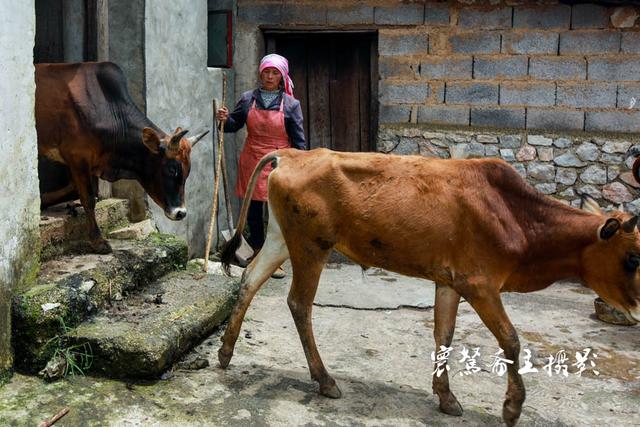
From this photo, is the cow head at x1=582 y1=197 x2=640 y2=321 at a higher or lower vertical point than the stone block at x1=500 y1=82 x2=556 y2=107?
lower

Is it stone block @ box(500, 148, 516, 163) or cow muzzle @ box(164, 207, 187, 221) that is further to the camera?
stone block @ box(500, 148, 516, 163)

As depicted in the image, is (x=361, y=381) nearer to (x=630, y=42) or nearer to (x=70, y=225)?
(x=70, y=225)

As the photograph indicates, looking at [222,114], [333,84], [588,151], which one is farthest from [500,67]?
[222,114]

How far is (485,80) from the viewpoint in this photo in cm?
785

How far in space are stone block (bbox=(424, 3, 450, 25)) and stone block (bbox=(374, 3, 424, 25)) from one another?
52 mm

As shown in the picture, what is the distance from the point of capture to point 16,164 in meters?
4.45

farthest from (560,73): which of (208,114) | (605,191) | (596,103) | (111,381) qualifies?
(111,381)

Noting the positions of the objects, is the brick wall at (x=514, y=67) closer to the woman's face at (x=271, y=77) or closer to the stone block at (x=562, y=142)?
the stone block at (x=562, y=142)

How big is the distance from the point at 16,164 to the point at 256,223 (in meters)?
3.30

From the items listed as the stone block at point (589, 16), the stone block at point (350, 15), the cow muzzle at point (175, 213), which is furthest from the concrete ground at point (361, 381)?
the stone block at point (350, 15)

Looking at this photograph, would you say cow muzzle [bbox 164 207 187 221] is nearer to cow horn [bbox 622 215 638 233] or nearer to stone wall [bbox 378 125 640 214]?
cow horn [bbox 622 215 638 233]

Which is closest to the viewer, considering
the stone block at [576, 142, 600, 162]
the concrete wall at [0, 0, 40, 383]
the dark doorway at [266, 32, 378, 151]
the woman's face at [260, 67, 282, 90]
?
the concrete wall at [0, 0, 40, 383]

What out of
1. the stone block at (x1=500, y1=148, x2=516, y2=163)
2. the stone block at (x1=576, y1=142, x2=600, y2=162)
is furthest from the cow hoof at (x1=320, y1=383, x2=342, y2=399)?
the stone block at (x1=576, y1=142, x2=600, y2=162)

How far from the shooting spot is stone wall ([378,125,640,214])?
7.65 metres
